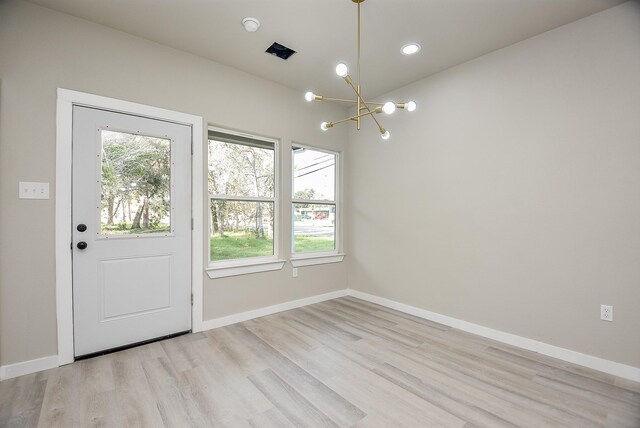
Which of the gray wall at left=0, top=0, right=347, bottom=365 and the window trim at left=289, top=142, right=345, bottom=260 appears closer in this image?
the gray wall at left=0, top=0, right=347, bottom=365

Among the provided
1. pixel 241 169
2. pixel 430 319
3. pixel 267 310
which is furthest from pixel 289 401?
pixel 241 169

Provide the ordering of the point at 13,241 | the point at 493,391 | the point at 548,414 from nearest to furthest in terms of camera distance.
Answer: the point at 548,414, the point at 493,391, the point at 13,241

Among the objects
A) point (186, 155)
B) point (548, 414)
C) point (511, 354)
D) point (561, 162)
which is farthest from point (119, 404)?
point (561, 162)

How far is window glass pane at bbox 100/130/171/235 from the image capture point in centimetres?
254

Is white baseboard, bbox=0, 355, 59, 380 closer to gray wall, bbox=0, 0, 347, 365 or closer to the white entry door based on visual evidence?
gray wall, bbox=0, 0, 347, 365

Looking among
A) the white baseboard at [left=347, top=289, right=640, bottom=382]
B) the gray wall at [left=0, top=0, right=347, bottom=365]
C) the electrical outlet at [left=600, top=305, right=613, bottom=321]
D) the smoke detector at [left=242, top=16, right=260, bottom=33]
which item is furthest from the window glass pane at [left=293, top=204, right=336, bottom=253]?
the electrical outlet at [left=600, top=305, right=613, bottom=321]

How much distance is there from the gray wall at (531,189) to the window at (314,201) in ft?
3.11

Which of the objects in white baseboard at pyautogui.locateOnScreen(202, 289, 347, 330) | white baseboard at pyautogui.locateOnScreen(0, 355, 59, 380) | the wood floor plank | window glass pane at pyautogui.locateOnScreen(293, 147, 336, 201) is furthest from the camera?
window glass pane at pyautogui.locateOnScreen(293, 147, 336, 201)

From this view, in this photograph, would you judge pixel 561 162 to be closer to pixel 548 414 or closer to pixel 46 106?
pixel 548 414

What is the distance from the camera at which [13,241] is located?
215 cm

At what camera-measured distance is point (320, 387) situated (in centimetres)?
204

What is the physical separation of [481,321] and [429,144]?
1993mm

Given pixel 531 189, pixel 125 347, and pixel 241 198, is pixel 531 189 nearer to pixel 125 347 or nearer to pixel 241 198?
pixel 241 198

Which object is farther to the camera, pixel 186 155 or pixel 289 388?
pixel 186 155
